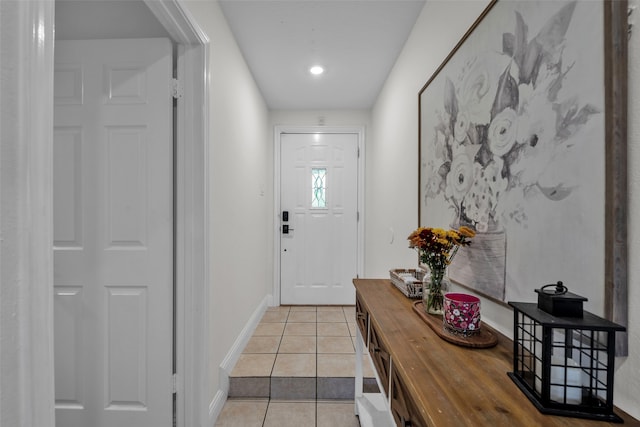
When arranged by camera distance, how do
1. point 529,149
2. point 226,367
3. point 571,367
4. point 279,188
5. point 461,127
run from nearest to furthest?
1. point 571,367
2. point 529,149
3. point 461,127
4. point 226,367
5. point 279,188

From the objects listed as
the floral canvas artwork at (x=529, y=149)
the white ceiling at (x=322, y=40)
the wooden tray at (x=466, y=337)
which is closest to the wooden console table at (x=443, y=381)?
the wooden tray at (x=466, y=337)

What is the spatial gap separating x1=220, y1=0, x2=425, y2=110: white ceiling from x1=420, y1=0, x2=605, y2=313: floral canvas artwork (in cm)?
85

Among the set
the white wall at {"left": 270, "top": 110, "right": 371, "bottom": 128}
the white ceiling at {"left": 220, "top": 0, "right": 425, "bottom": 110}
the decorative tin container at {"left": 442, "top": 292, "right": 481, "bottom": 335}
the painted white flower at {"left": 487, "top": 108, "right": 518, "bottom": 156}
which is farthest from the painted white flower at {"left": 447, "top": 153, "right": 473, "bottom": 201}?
the white wall at {"left": 270, "top": 110, "right": 371, "bottom": 128}

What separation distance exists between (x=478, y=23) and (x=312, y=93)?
6.85 ft

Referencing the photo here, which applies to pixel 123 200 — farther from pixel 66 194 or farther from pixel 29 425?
pixel 29 425

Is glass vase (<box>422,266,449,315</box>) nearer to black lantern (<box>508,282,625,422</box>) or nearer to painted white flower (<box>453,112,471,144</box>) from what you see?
black lantern (<box>508,282,625,422</box>)

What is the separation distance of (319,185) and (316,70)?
1326 millimetres

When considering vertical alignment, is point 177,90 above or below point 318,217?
above

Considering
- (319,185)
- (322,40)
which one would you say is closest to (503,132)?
(322,40)

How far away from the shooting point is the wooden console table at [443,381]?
55 centimetres

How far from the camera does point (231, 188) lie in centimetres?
204

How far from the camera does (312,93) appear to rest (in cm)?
299

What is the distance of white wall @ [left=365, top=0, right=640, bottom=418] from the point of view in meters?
0.58

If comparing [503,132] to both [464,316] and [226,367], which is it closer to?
[464,316]
